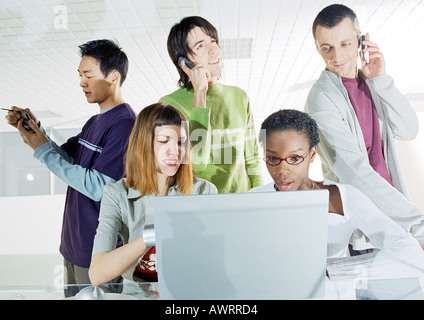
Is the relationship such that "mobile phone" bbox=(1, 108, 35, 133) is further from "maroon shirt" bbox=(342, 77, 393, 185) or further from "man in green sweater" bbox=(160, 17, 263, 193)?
"maroon shirt" bbox=(342, 77, 393, 185)

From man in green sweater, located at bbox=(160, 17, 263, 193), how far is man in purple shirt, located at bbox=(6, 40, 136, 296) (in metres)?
0.33

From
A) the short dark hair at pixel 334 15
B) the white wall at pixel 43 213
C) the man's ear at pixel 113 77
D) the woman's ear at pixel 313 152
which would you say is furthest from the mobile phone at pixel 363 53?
the man's ear at pixel 113 77

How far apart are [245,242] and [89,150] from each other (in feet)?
4.98

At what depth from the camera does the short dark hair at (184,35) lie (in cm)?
226

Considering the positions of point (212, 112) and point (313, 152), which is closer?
point (313, 152)

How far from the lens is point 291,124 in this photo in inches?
83.0

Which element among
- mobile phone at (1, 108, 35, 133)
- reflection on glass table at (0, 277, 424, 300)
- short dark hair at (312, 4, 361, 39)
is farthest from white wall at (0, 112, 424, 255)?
reflection on glass table at (0, 277, 424, 300)

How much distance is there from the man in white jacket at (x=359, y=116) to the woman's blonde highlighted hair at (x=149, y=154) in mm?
760

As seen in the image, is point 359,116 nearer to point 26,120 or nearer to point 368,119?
point 368,119

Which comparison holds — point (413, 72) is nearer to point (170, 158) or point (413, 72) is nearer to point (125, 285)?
point (170, 158)

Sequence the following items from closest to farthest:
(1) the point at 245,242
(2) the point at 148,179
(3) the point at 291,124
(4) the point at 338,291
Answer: (1) the point at 245,242
(4) the point at 338,291
(2) the point at 148,179
(3) the point at 291,124

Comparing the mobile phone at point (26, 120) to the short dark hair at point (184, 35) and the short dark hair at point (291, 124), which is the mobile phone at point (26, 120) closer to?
the short dark hair at point (184, 35)

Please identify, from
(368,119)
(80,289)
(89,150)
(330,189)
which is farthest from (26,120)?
(368,119)

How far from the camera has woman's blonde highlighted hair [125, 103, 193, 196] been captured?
76.8 inches
